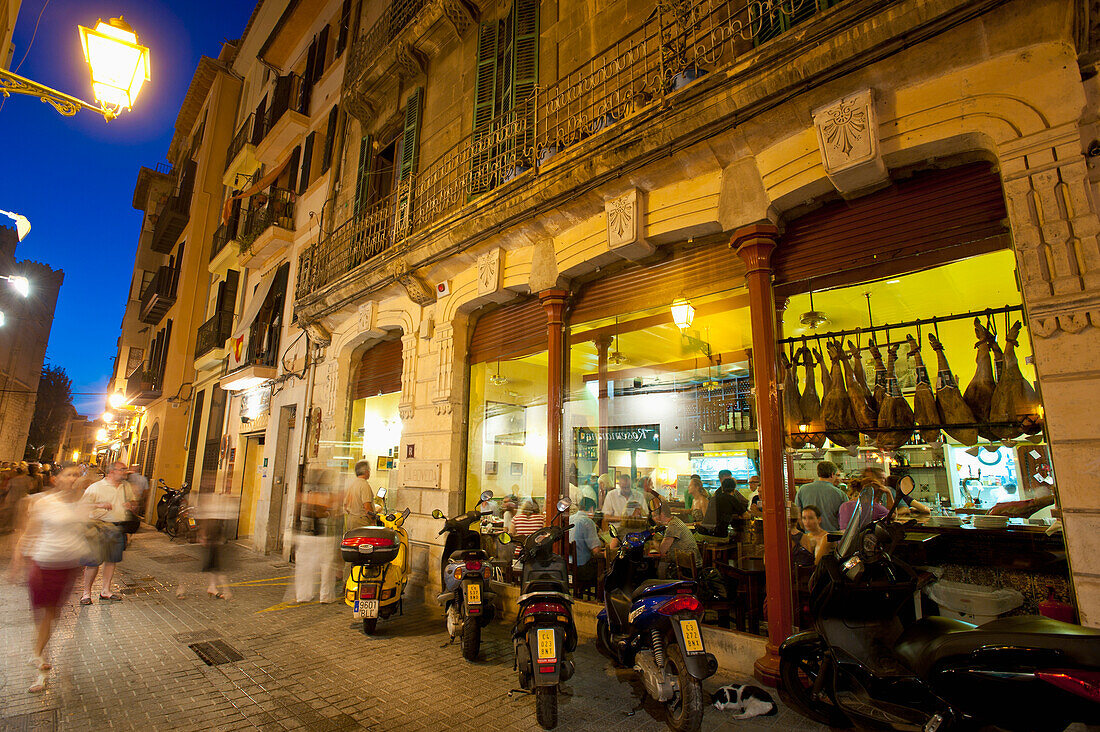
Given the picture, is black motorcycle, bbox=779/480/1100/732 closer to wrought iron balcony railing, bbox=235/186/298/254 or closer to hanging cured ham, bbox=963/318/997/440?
hanging cured ham, bbox=963/318/997/440

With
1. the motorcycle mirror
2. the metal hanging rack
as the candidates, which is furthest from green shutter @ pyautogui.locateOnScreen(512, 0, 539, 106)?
the motorcycle mirror

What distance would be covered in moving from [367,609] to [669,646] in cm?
356

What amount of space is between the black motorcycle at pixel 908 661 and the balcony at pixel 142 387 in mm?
24995

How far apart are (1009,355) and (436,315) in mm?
7264

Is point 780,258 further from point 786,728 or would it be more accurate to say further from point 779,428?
point 786,728

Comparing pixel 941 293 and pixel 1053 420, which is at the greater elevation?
pixel 941 293

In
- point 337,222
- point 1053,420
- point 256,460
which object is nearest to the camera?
point 1053,420

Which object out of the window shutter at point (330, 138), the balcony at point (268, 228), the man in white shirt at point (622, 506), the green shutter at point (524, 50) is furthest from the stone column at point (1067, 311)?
the balcony at point (268, 228)

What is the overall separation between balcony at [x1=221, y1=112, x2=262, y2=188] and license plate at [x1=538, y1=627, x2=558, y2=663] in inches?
738

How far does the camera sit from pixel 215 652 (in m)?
5.12

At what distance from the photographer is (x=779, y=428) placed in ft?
15.6

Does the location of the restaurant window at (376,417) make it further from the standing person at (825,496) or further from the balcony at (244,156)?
the balcony at (244,156)

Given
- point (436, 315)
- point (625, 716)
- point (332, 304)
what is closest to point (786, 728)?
point (625, 716)

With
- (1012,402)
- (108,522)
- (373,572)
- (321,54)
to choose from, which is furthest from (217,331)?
(1012,402)
